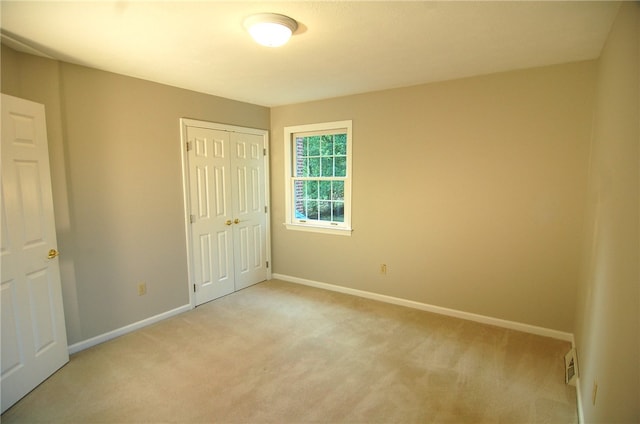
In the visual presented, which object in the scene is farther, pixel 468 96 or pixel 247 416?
pixel 468 96

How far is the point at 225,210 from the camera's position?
3979 mm

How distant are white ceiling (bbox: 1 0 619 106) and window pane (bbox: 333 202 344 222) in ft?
4.99

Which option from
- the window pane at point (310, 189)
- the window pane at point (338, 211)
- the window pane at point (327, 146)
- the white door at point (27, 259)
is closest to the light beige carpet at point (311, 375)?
the white door at point (27, 259)

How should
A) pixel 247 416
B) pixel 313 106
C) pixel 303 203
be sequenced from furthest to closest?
pixel 303 203, pixel 313 106, pixel 247 416

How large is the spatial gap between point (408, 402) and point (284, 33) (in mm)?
2435

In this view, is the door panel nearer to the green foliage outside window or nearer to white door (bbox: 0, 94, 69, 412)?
the green foliage outside window

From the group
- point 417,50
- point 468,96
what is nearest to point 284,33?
point 417,50

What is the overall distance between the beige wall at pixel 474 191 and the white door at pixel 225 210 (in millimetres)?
1013

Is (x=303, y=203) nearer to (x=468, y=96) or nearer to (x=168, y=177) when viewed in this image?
(x=168, y=177)

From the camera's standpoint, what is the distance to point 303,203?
4.47 meters

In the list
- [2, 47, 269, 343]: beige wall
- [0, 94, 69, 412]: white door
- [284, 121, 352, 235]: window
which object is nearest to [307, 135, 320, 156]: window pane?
[284, 121, 352, 235]: window

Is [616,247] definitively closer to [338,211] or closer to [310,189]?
[338,211]

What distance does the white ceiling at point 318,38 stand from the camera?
179 centimetres

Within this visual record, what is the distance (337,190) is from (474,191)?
158 cm
